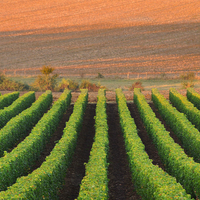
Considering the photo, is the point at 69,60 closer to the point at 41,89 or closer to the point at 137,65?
the point at 137,65

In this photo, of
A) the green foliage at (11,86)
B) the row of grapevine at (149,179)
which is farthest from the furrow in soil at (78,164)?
the green foliage at (11,86)

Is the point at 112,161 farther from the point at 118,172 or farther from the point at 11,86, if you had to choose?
the point at 11,86

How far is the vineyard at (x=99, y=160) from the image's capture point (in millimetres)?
7852

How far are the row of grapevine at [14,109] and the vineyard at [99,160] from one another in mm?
91

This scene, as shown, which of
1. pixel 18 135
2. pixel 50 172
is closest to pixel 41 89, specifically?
pixel 18 135

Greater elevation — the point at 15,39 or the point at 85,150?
the point at 15,39

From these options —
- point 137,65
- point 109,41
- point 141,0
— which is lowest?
point 137,65

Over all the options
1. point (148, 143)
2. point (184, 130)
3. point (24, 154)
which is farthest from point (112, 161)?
point (24, 154)

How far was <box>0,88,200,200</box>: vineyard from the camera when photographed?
7.85 metres

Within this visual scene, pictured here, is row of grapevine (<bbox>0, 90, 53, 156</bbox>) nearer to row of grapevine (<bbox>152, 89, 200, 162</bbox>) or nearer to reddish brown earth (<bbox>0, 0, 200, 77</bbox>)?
row of grapevine (<bbox>152, 89, 200, 162</bbox>)

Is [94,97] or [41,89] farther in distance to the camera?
[41,89]

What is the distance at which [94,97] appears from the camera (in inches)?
1006

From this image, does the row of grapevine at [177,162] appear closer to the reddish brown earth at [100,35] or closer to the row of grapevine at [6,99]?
the row of grapevine at [6,99]

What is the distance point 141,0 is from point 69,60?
3164cm
